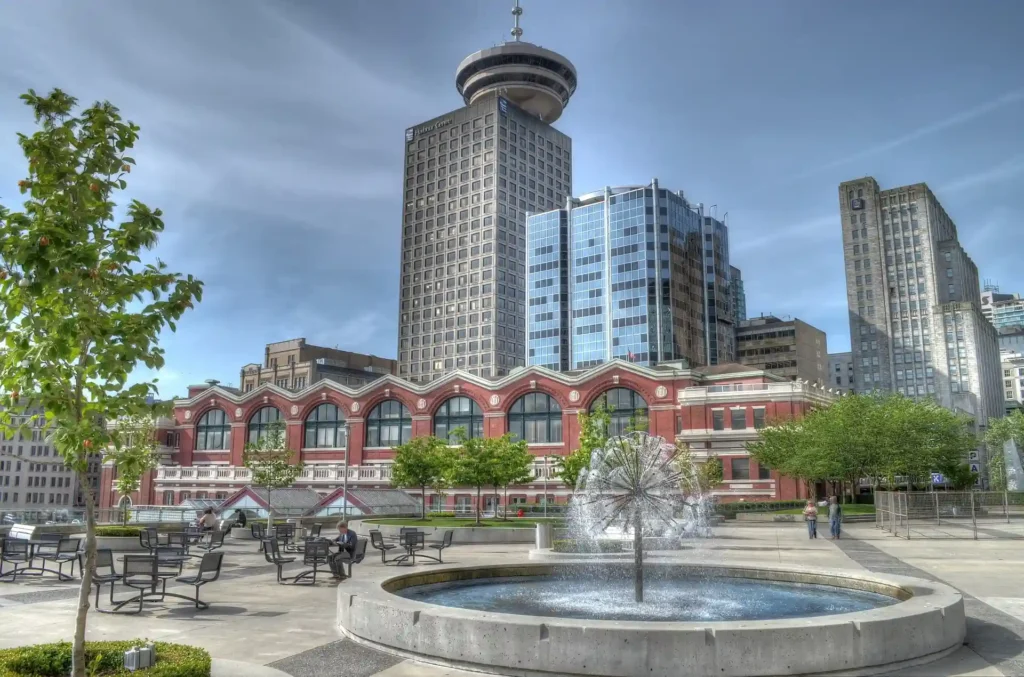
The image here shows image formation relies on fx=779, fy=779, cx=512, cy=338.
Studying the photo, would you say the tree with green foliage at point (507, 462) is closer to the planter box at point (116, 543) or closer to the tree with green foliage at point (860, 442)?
the tree with green foliage at point (860, 442)

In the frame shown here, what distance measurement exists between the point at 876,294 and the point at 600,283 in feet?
182

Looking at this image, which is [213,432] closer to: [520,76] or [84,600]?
[84,600]

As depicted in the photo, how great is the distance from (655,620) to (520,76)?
159007mm

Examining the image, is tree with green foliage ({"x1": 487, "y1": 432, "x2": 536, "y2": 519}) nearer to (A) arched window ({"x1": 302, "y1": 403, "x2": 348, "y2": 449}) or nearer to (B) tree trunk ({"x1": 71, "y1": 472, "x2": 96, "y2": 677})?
(B) tree trunk ({"x1": 71, "y1": 472, "x2": 96, "y2": 677})

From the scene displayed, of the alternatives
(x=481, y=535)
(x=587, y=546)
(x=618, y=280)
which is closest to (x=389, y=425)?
(x=481, y=535)

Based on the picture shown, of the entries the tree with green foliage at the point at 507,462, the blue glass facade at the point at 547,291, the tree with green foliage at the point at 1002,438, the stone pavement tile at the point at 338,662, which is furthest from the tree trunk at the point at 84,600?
the blue glass facade at the point at 547,291

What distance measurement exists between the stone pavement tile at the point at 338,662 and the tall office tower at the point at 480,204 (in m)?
131

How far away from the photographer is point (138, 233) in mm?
7785

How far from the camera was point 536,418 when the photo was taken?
231 ft

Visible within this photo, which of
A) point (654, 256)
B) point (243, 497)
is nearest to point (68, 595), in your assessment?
point (243, 497)

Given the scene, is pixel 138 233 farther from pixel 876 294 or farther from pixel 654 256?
pixel 876 294

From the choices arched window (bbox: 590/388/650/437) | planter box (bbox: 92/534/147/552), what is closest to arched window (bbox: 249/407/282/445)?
arched window (bbox: 590/388/650/437)

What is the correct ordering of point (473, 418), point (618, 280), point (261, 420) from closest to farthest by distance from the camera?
point (473, 418)
point (261, 420)
point (618, 280)

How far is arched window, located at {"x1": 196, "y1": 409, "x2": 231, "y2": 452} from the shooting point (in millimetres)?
83812
